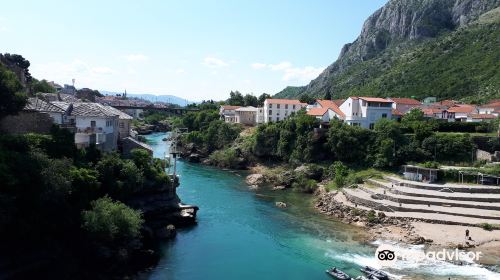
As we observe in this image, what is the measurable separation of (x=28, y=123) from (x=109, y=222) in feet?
41.2

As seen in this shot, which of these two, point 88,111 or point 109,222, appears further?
point 88,111

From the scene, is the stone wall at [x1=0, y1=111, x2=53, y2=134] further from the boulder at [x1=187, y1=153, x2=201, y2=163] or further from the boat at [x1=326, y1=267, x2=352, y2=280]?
the boulder at [x1=187, y1=153, x2=201, y2=163]

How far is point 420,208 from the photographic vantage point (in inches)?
1693

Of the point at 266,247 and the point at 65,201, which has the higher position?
the point at 65,201

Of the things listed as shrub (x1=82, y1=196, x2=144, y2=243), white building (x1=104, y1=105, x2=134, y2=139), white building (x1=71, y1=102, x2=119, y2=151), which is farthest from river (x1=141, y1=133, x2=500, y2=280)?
white building (x1=71, y1=102, x2=119, y2=151)

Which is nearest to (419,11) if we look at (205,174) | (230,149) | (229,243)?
(230,149)

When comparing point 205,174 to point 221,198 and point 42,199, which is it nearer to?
point 221,198

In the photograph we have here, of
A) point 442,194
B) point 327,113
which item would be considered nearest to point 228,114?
point 327,113

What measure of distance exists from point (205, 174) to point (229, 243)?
32.4 metres

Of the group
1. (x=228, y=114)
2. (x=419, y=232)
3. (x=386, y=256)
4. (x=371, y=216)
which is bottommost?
(x=386, y=256)

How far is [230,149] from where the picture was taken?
78.8 m

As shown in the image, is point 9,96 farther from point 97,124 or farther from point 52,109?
point 97,124

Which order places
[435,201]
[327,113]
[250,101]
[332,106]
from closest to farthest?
[435,201] < [327,113] < [332,106] < [250,101]

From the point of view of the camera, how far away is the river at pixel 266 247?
2966cm
